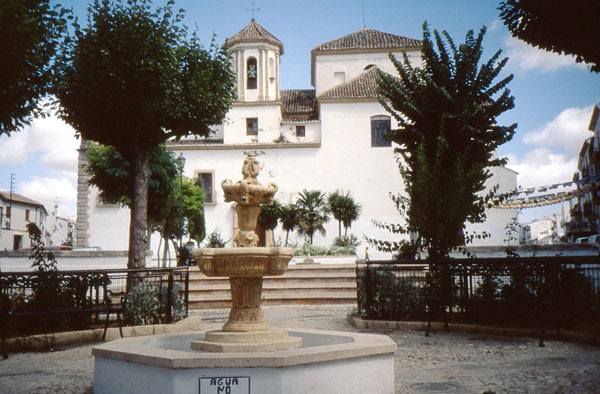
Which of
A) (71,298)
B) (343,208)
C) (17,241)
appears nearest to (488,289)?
(71,298)

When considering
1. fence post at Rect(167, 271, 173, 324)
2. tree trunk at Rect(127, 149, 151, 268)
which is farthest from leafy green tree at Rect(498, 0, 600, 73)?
tree trunk at Rect(127, 149, 151, 268)

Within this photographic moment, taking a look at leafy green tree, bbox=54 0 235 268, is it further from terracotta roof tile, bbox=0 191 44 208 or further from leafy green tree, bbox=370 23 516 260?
terracotta roof tile, bbox=0 191 44 208

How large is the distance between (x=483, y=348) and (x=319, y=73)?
1289 inches

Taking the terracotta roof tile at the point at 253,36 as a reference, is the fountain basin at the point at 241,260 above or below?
below

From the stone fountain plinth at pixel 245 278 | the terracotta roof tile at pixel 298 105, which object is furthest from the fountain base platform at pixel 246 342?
the terracotta roof tile at pixel 298 105

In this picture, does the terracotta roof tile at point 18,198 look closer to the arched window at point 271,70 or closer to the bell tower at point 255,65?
the bell tower at point 255,65

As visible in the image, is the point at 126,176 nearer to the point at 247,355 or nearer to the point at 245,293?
the point at 245,293

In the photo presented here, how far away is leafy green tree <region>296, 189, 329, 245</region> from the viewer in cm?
3152

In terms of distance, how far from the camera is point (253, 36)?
36688mm

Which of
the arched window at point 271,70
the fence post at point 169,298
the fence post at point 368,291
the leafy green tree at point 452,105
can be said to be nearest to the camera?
the fence post at point 169,298

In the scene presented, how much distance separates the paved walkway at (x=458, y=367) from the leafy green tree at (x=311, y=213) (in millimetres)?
21338

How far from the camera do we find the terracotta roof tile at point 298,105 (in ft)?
126

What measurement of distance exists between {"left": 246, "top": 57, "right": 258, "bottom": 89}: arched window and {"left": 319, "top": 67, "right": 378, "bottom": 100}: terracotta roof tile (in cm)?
492

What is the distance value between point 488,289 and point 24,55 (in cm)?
956
